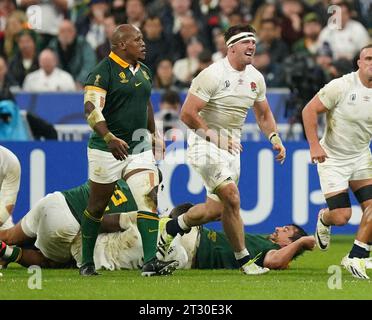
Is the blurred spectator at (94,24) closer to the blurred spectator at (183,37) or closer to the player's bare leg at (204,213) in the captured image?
the blurred spectator at (183,37)

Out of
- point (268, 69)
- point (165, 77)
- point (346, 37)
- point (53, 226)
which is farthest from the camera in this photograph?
point (346, 37)

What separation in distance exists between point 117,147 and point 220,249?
190cm

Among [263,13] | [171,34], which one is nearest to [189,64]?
[171,34]

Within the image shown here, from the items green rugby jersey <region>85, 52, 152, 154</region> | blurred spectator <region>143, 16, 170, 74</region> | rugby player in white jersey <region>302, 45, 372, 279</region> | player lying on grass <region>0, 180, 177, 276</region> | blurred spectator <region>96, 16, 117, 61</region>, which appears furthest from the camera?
blurred spectator <region>96, 16, 117, 61</region>

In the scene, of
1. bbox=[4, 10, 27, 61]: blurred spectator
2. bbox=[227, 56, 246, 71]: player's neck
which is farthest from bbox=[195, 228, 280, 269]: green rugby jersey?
bbox=[4, 10, 27, 61]: blurred spectator

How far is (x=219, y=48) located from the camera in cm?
1919

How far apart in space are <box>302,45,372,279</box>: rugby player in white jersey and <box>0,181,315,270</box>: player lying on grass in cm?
47

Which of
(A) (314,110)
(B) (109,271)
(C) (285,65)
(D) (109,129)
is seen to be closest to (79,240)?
(B) (109,271)

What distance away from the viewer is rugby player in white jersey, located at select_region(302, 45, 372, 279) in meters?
11.5

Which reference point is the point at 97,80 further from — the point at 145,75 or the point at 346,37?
the point at 346,37

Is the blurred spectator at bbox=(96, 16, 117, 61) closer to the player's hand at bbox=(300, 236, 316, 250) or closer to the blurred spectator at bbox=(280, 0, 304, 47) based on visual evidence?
the blurred spectator at bbox=(280, 0, 304, 47)

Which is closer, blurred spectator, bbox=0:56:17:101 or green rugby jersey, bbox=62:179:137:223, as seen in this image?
green rugby jersey, bbox=62:179:137:223

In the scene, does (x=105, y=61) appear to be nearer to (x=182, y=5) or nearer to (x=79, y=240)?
(x=79, y=240)

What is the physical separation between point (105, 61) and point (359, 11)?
32.1ft
